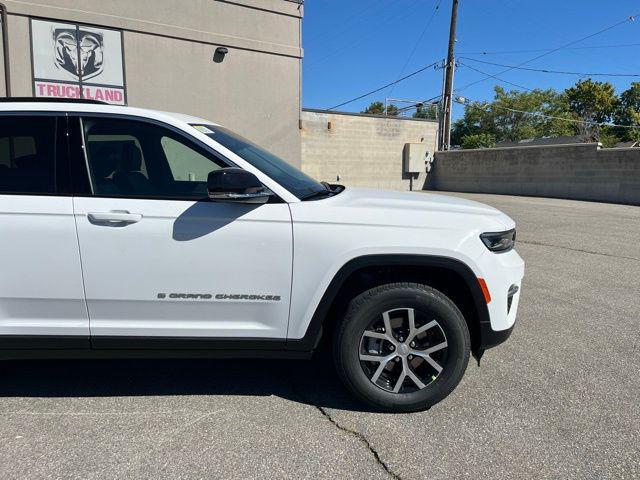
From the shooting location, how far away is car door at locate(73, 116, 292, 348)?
2.77 m

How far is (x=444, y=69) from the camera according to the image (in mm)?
27422

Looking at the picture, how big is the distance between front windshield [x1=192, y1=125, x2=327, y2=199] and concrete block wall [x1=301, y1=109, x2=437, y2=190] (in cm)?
1841

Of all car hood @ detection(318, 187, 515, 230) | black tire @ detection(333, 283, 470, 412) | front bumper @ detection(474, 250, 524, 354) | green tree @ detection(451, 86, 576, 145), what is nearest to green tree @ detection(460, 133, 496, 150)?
green tree @ detection(451, 86, 576, 145)

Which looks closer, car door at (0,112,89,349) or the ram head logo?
car door at (0,112,89,349)

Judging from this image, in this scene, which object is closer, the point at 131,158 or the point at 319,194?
the point at 131,158

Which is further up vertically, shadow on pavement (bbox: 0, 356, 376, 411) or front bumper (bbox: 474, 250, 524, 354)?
front bumper (bbox: 474, 250, 524, 354)

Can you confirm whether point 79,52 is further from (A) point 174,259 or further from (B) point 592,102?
(B) point 592,102

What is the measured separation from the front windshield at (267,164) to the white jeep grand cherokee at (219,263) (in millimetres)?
33

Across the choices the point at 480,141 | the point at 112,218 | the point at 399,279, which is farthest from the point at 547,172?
the point at 480,141

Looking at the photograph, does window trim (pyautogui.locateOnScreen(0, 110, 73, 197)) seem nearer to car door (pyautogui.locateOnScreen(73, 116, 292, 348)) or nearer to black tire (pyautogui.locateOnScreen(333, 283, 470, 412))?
car door (pyautogui.locateOnScreen(73, 116, 292, 348))

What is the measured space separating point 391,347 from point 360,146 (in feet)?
70.4

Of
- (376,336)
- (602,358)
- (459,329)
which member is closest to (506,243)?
(459,329)

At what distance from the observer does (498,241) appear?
3.05 meters

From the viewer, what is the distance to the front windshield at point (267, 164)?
10.1ft
